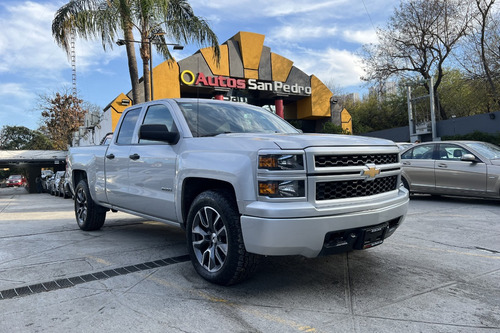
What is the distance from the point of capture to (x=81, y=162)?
260 inches

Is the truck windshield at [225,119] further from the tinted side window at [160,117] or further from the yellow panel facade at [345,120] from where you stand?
the yellow panel facade at [345,120]

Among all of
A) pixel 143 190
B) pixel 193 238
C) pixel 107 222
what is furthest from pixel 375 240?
pixel 107 222

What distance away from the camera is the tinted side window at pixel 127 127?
5334 millimetres

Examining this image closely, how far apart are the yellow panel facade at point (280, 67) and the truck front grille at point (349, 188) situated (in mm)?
23133

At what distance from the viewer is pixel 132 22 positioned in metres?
13.3

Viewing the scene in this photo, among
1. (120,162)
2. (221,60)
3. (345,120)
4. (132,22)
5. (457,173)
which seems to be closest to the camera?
(120,162)

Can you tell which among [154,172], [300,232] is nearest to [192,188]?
[154,172]

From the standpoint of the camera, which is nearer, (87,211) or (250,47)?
(87,211)

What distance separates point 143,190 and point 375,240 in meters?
2.79

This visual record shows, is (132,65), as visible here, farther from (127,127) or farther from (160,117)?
(160,117)

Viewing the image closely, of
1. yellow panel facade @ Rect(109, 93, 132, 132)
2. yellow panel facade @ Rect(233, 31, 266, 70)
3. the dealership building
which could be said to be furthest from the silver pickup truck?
yellow panel facade @ Rect(233, 31, 266, 70)

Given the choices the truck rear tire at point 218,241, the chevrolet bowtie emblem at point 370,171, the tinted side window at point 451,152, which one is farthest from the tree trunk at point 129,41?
the chevrolet bowtie emblem at point 370,171

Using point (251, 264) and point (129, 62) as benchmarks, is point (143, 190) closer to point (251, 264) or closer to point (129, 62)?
point (251, 264)

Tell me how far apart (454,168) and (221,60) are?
691 inches
